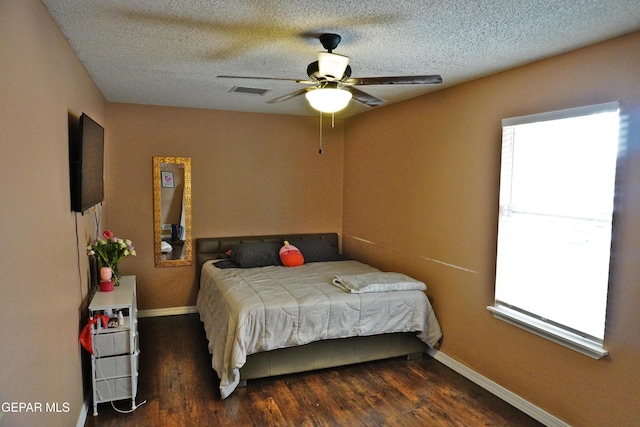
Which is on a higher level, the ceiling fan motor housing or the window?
the ceiling fan motor housing

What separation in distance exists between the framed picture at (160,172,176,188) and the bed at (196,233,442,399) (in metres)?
1.30

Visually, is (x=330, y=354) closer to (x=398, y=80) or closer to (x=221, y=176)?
(x=398, y=80)

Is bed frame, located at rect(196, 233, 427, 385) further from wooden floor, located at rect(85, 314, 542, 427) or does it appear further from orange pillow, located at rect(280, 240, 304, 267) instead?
orange pillow, located at rect(280, 240, 304, 267)

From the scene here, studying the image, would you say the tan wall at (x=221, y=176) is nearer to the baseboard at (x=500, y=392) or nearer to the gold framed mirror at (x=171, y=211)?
the gold framed mirror at (x=171, y=211)

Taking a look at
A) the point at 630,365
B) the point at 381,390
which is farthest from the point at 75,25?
the point at 630,365

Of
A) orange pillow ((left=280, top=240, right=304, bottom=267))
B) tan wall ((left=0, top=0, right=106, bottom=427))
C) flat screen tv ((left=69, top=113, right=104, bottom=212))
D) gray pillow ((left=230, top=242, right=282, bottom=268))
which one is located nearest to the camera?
tan wall ((left=0, top=0, right=106, bottom=427))

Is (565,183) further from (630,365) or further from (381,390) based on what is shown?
(381,390)

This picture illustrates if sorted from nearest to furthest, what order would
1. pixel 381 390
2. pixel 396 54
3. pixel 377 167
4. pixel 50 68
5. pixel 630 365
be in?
pixel 50 68 → pixel 630 365 → pixel 396 54 → pixel 381 390 → pixel 377 167

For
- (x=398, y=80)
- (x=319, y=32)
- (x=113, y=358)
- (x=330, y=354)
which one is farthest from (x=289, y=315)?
(x=319, y=32)

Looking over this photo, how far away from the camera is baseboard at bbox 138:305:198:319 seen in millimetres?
4906

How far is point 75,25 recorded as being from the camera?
92.0 inches

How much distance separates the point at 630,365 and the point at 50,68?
3.55 m

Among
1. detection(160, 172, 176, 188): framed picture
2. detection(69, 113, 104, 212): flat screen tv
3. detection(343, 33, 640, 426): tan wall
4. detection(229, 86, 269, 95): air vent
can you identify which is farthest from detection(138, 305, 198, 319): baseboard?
detection(229, 86, 269, 95): air vent

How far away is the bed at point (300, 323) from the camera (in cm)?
318
